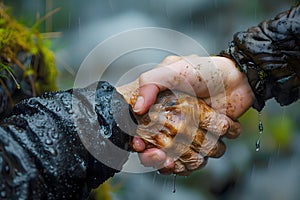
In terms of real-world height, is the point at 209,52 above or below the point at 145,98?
below

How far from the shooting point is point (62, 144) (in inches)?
83.6

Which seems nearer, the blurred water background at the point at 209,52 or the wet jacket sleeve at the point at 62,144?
the wet jacket sleeve at the point at 62,144

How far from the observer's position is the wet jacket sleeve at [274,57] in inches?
125

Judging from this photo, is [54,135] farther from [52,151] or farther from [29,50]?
[29,50]

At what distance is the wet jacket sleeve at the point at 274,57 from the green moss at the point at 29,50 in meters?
1.30

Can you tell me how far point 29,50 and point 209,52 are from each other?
13.4 ft

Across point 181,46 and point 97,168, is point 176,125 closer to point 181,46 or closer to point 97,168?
point 97,168

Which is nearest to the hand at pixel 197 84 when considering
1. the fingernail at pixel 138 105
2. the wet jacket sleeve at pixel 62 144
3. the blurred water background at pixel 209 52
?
the fingernail at pixel 138 105

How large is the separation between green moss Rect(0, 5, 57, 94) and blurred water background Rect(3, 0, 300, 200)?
5.95ft

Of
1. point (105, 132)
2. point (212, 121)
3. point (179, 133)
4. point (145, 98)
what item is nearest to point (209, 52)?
point (212, 121)

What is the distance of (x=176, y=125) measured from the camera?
2973 mm

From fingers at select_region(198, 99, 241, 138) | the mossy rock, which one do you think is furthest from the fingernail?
the mossy rock

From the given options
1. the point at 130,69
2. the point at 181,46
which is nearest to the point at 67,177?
the point at 130,69

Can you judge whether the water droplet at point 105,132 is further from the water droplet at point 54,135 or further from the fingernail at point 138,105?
the fingernail at point 138,105
